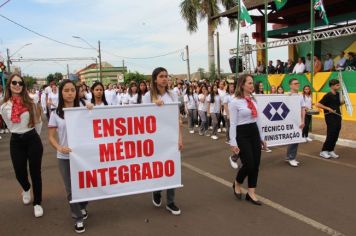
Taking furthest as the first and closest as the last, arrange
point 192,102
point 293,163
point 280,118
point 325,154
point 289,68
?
point 289,68, point 192,102, point 325,154, point 280,118, point 293,163

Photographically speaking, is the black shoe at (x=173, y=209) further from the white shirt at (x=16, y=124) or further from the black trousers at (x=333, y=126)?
the black trousers at (x=333, y=126)

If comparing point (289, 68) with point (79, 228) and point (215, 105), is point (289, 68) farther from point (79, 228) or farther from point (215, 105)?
point (79, 228)

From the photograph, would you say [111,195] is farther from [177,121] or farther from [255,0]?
[255,0]

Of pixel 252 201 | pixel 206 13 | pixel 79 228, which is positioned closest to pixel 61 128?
pixel 79 228

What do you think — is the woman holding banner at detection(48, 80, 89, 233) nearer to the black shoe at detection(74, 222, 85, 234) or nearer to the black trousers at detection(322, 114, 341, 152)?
the black shoe at detection(74, 222, 85, 234)

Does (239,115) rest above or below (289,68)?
below

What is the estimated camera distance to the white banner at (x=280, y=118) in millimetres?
7691

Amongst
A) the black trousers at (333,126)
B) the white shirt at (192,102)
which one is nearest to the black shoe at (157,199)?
Result: the black trousers at (333,126)

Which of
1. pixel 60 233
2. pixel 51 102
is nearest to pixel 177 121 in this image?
pixel 60 233

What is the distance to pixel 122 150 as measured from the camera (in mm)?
4652

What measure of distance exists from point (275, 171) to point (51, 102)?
359 inches

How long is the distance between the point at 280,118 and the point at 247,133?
108 inches

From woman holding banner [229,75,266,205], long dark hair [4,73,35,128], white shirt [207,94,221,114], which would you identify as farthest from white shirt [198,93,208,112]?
long dark hair [4,73,35,128]

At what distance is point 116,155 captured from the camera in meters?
4.62
